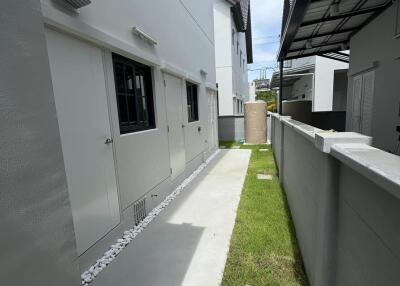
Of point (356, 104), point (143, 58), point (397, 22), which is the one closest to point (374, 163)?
point (143, 58)

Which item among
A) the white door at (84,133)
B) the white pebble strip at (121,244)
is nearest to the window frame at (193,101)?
the white pebble strip at (121,244)

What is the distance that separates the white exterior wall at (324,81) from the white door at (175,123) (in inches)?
355

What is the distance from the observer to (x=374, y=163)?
0.85 m

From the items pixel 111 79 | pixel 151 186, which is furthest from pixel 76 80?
pixel 151 186

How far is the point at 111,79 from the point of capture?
2.80m

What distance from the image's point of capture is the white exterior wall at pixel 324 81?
1127 cm

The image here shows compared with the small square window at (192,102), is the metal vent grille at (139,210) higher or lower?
lower

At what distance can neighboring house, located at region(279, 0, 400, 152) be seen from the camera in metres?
4.88

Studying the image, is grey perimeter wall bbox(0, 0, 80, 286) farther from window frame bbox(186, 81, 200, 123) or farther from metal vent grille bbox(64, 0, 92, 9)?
window frame bbox(186, 81, 200, 123)

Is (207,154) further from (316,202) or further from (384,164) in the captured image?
(384,164)

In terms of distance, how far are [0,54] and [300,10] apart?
14.9ft

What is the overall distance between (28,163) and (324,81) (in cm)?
1282

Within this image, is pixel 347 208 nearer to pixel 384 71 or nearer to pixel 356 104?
pixel 384 71

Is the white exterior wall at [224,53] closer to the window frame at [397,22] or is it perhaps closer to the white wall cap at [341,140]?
the window frame at [397,22]
